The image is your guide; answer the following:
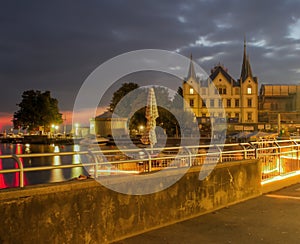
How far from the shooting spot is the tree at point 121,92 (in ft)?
267

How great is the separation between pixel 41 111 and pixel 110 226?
91.4 meters

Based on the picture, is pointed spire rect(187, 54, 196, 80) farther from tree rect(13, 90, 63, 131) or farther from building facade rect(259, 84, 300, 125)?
tree rect(13, 90, 63, 131)

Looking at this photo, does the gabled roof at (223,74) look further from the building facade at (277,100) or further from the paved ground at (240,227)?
the paved ground at (240,227)

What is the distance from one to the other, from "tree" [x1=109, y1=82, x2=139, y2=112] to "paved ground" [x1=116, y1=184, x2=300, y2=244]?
72.8 meters

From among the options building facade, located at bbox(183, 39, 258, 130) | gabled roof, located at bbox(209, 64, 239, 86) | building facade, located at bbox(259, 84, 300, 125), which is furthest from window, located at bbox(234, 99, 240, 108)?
building facade, located at bbox(259, 84, 300, 125)

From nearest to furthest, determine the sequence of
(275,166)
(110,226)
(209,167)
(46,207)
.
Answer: (46,207)
(110,226)
(209,167)
(275,166)

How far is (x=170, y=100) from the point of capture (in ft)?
282

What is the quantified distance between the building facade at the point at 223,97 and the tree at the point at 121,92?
25781 millimetres

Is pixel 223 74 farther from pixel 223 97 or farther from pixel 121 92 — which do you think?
pixel 121 92

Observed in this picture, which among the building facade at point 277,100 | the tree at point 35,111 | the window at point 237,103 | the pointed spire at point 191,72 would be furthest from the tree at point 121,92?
the building facade at point 277,100

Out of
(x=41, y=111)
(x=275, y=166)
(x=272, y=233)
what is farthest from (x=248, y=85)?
(x=272, y=233)

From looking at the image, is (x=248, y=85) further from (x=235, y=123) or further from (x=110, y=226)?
(x=110, y=226)

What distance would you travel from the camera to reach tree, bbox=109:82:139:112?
81438 millimetres

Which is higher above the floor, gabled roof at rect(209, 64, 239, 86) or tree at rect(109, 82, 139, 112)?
gabled roof at rect(209, 64, 239, 86)
